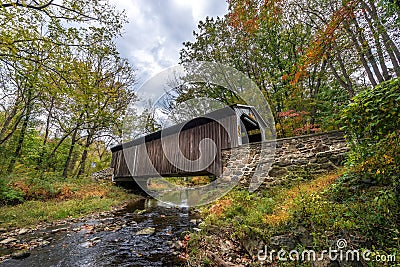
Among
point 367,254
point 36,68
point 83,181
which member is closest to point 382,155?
point 367,254

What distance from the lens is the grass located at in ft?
21.1

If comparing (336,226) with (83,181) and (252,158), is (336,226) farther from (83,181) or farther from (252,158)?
(83,181)

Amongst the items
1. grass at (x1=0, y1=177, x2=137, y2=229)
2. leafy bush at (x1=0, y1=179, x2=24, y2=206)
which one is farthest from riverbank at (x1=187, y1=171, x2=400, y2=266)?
leafy bush at (x1=0, y1=179, x2=24, y2=206)

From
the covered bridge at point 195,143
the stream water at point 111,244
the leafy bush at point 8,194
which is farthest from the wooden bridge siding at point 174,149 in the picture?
the leafy bush at point 8,194

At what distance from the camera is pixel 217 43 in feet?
49.1

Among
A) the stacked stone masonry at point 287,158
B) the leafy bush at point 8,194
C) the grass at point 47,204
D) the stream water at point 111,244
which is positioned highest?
the stacked stone masonry at point 287,158

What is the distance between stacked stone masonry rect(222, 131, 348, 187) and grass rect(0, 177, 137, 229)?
6.44 metres

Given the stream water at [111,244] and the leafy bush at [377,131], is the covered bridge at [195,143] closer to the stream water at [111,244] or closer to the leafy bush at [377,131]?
the stream water at [111,244]

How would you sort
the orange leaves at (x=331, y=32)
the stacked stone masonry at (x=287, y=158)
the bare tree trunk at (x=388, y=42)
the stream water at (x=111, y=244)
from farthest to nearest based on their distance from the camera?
the bare tree trunk at (x=388, y=42) → the stacked stone masonry at (x=287, y=158) → the orange leaves at (x=331, y=32) → the stream water at (x=111, y=244)

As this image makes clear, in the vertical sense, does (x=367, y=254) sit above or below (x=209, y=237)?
above

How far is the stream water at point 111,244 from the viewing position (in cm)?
354

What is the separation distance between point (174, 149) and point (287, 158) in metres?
5.97

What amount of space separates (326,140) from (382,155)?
313 centimetres

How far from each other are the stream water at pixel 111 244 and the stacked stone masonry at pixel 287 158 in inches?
113
